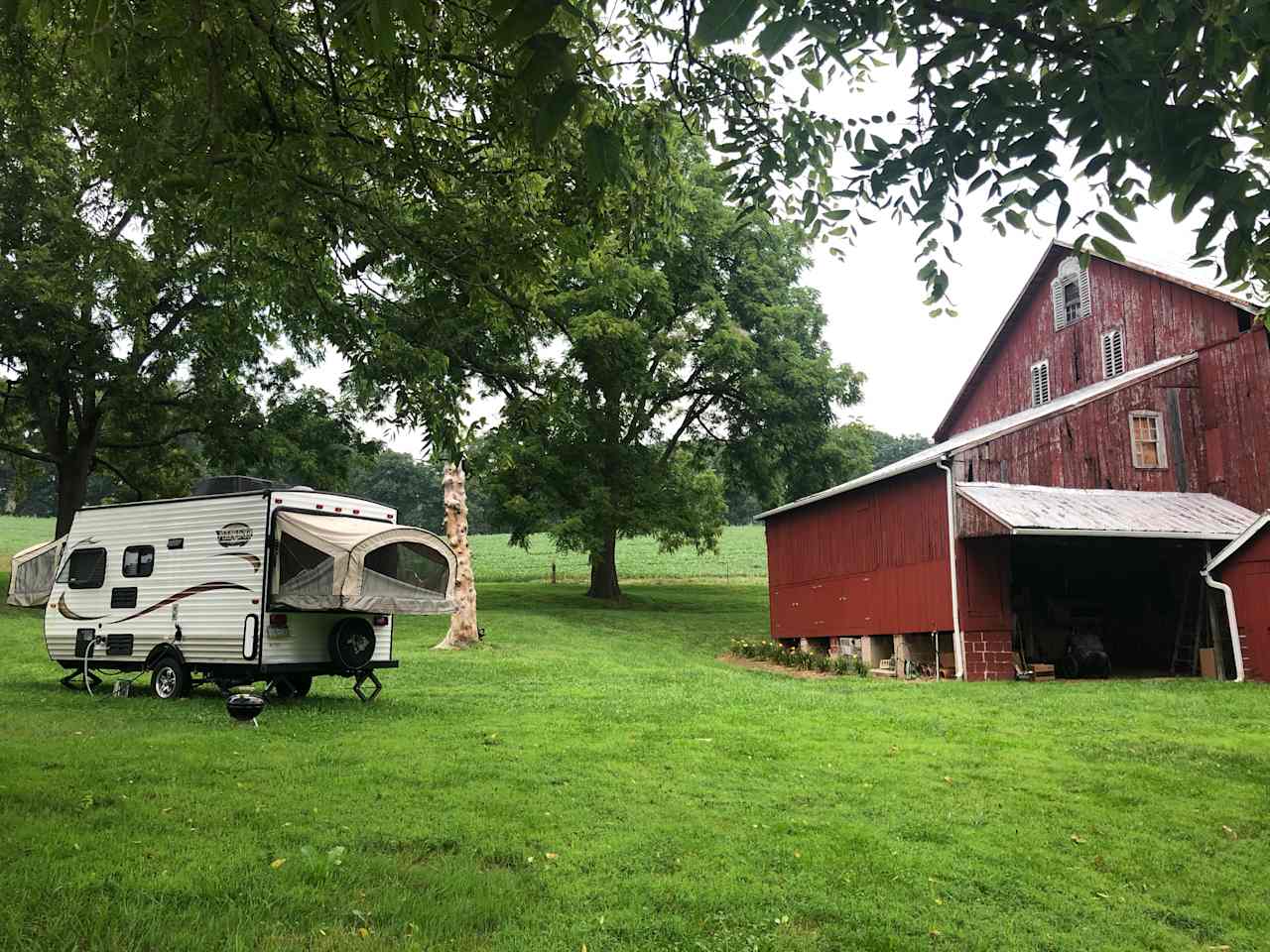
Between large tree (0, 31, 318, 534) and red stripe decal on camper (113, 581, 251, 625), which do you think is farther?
large tree (0, 31, 318, 534)

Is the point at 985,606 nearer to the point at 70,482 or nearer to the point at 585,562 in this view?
the point at 70,482

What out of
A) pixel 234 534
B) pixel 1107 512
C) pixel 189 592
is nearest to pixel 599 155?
pixel 234 534

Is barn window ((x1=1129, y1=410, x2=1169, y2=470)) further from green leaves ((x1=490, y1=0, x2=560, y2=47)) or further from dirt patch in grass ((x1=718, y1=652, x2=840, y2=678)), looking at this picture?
green leaves ((x1=490, y1=0, x2=560, y2=47))

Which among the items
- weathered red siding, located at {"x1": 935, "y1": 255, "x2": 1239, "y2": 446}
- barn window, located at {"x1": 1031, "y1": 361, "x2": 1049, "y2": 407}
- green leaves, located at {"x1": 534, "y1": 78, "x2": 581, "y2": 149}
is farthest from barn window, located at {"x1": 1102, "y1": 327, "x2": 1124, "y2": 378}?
green leaves, located at {"x1": 534, "y1": 78, "x2": 581, "y2": 149}

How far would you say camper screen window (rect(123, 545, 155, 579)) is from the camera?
13.3 m

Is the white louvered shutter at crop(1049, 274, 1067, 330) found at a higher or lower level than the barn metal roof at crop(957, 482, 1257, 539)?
higher

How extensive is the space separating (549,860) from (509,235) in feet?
14.9

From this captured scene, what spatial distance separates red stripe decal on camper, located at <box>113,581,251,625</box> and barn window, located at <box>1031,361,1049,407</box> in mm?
21908

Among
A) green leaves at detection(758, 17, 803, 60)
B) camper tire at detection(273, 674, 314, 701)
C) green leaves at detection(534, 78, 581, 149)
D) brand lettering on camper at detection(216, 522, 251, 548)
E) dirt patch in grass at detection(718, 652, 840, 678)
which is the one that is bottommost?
dirt patch in grass at detection(718, 652, 840, 678)

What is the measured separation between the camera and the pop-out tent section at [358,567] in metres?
11.6

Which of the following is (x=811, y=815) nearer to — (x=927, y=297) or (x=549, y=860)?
(x=549, y=860)

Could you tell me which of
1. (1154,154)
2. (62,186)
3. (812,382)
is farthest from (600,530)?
(1154,154)

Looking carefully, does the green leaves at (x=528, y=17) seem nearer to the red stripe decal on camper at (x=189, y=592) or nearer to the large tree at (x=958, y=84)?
the large tree at (x=958, y=84)

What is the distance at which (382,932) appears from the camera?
429 centimetres
